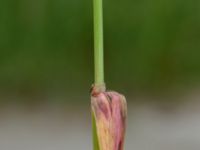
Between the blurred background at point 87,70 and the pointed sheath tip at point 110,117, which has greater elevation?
the pointed sheath tip at point 110,117

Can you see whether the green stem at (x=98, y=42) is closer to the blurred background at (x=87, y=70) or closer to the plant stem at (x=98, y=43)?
the plant stem at (x=98, y=43)

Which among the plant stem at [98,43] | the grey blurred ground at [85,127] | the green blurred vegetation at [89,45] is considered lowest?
the grey blurred ground at [85,127]

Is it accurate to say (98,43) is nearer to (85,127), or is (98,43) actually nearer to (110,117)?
(110,117)

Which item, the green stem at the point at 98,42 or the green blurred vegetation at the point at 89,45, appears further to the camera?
the green blurred vegetation at the point at 89,45

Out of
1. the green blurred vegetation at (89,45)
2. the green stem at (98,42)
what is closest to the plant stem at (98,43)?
the green stem at (98,42)

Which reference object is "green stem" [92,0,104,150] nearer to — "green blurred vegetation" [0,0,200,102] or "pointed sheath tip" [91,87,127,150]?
"pointed sheath tip" [91,87,127,150]

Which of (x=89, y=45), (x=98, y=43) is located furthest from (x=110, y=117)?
(x=89, y=45)

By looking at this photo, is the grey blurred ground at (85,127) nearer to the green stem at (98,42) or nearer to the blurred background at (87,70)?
the blurred background at (87,70)

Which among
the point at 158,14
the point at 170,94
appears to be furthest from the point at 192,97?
the point at 158,14
